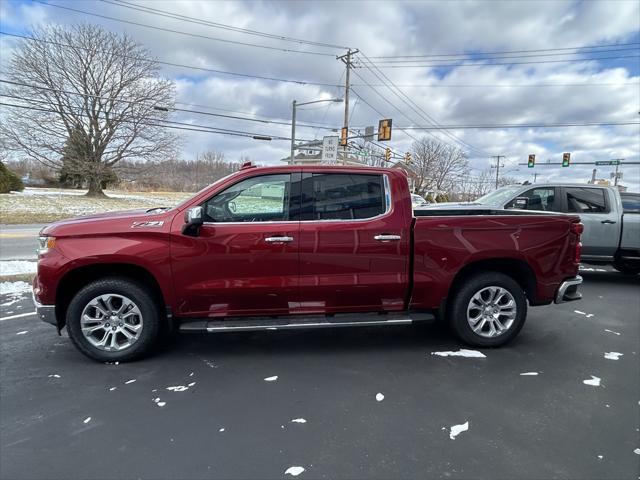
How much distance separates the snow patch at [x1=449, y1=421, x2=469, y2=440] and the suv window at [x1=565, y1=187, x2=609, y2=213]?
20.7 ft

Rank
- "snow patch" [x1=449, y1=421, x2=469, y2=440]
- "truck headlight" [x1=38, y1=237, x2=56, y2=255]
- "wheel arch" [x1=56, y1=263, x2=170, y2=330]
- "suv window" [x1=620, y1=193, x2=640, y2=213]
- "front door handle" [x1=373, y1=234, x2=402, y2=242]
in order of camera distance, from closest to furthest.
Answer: "snow patch" [x1=449, y1=421, x2=469, y2=440] < "truck headlight" [x1=38, y1=237, x2=56, y2=255] < "wheel arch" [x1=56, y1=263, x2=170, y2=330] < "front door handle" [x1=373, y1=234, x2=402, y2=242] < "suv window" [x1=620, y1=193, x2=640, y2=213]

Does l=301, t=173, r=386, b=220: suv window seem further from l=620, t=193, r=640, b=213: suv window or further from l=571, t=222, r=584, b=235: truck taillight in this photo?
l=620, t=193, r=640, b=213: suv window

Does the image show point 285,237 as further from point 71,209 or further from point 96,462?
point 71,209

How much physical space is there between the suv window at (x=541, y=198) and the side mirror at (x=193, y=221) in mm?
6521

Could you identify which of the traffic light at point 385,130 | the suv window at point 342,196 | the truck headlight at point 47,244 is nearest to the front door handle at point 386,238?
the suv window at point 342,196

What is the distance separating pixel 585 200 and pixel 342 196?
6.04 metres

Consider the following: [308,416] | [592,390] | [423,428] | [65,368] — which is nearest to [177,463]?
[308,416]

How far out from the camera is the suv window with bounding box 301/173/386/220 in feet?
12.6

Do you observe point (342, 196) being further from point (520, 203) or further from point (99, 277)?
point (520, 203)

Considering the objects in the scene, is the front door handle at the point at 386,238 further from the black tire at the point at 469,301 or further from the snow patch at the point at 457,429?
the snow patch at the point at 457,429

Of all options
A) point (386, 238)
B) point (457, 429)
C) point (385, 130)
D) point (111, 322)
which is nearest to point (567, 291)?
point (386, 238)

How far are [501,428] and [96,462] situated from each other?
2.73 meters

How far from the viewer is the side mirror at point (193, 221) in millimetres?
3474

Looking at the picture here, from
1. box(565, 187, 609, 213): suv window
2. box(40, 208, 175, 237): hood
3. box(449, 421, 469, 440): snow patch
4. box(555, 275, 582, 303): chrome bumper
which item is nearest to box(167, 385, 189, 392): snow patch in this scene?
box(40, 208, 175, 237): hood
